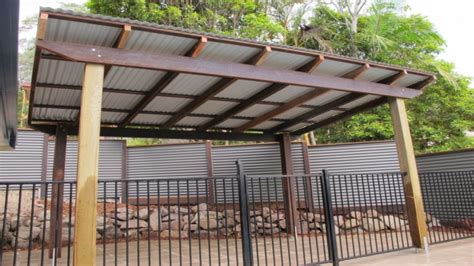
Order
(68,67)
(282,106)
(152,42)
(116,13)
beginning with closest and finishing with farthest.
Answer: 1. (152,42)
2. (68,67)
3. (282,106)
4. (116,13)

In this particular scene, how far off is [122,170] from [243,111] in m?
3.79

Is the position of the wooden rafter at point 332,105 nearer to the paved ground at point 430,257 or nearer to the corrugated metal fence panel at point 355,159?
the corrugated metal fence panel at point 355,159

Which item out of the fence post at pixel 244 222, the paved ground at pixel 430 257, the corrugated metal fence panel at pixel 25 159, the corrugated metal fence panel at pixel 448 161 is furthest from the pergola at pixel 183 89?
the corrugated metal fence panel at pixel 448 161

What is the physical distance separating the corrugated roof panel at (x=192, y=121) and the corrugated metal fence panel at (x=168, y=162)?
140cm

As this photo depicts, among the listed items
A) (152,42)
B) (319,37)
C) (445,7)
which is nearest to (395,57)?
(319,37)

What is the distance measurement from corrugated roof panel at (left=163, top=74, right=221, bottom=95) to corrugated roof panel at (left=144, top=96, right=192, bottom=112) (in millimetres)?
392

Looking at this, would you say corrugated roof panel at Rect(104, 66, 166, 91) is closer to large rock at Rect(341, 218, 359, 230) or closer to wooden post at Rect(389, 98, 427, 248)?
wooden post at Rect(389, 98, 427, 248)

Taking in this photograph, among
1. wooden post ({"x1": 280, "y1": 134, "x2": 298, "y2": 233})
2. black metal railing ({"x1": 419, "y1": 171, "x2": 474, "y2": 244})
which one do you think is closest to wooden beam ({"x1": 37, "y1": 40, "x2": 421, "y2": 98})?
wooden post ({"x1": 280, "y1": 134, "x2": 298, "y2": 233})

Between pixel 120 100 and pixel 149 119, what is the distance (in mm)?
1272

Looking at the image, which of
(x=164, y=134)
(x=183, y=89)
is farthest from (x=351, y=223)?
(x=183, y=89)

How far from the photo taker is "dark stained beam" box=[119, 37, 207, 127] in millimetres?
4035

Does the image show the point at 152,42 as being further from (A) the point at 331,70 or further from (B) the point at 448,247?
(B) the point at 448,247

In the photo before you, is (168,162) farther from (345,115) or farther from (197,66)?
(197,66)

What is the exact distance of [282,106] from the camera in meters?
6.68
